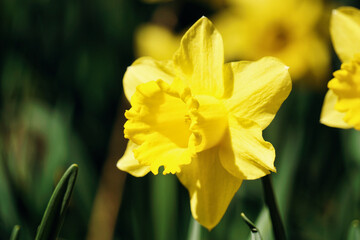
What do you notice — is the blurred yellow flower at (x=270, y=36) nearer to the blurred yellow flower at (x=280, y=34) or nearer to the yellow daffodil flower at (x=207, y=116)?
the blurred yellow flower at (x=280, y=34)

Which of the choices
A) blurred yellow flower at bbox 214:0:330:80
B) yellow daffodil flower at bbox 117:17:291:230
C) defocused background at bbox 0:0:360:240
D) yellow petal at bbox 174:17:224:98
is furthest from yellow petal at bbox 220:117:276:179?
blurred yellow flower at bbox 214:0:330:80

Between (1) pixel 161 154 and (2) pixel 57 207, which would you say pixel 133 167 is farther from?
(2) pixel 57 207

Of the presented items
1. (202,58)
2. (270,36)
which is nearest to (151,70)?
(202,58)

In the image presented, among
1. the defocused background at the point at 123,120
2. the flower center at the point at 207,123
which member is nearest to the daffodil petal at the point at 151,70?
the flower center at the point at 207,123

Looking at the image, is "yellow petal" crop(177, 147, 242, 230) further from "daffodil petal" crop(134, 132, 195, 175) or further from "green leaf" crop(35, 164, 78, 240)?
"green leaf" crop(35, 164, 78, 240)

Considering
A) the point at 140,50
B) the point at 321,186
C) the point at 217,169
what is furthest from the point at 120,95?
the point at 217,169

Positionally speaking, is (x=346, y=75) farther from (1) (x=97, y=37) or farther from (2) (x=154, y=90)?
(1) (x=97, y=37)
